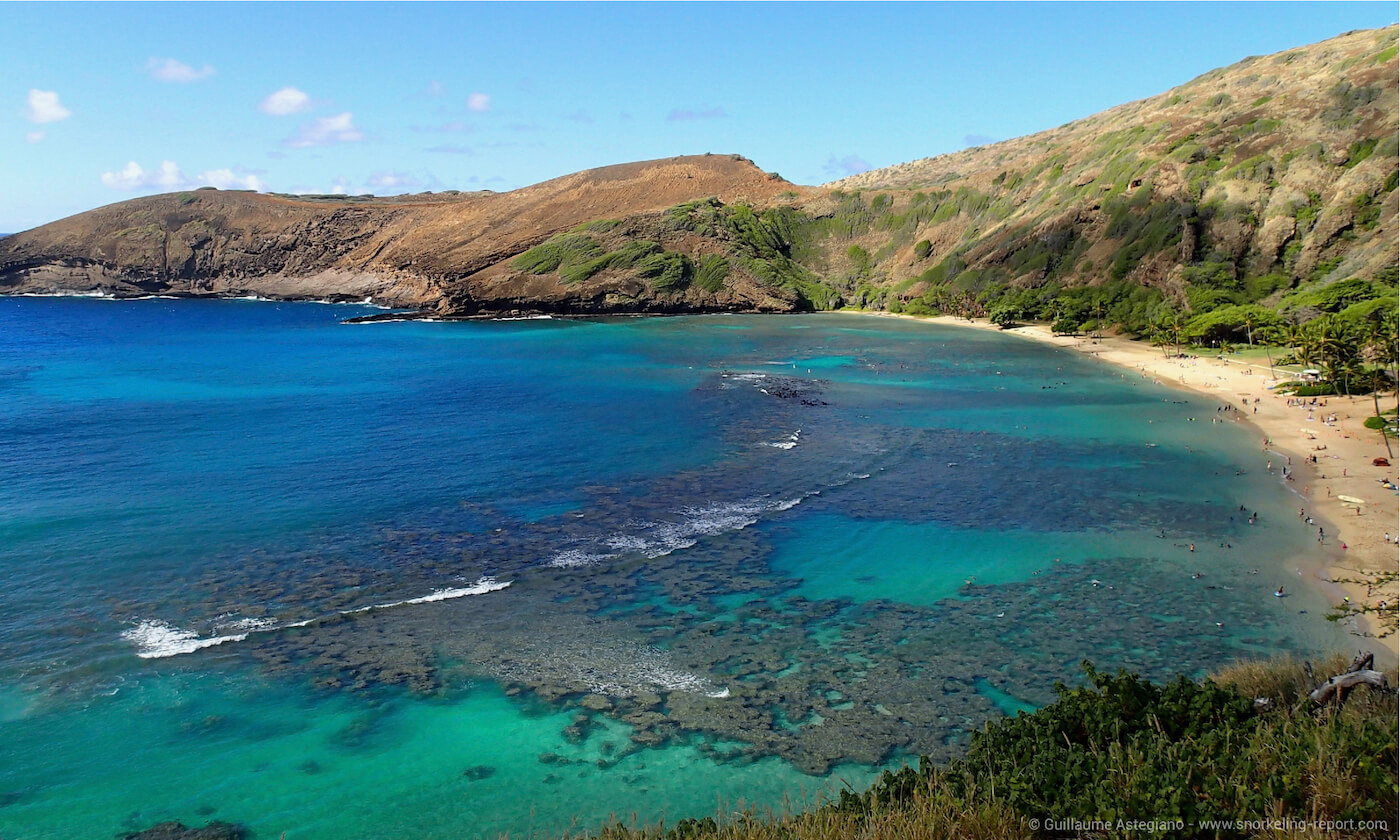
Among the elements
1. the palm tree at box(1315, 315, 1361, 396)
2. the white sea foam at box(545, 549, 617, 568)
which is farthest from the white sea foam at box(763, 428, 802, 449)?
the palm tree at box(1315, 315, 1361, 396)

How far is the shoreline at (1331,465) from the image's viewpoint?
31047mm

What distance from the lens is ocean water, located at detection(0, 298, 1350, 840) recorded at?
21000 millimetres

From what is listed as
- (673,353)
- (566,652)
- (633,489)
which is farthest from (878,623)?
(673,353)

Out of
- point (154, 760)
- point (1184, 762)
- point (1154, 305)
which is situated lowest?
point (154, 760)

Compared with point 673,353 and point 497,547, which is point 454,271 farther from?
point 497,547

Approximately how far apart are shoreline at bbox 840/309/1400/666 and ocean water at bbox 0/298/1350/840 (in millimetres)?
1348

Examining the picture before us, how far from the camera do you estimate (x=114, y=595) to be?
99.1ft

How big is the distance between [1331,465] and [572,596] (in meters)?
40.7

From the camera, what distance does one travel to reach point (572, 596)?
Answer: 101 feet

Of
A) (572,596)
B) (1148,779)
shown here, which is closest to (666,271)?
(572,596)

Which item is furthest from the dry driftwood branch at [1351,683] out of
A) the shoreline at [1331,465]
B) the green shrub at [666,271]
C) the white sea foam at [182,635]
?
the green shrub at [666,271]

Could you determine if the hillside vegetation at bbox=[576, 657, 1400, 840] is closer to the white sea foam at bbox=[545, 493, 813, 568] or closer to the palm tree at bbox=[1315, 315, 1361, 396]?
the white sea foam at bbox=[545, 493, 813, 568]

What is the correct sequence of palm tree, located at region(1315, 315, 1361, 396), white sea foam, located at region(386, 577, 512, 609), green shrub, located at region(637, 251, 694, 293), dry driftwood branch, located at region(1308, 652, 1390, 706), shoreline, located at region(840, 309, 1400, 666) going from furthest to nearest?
green shrub, located at region(637, 251, 694, 293) → palm tree, located at region(1315, 315, 1361, 396) → shoreline, located at region(840, 309, 1400, 666) → white sea foam, located at region(386, 577, 512, 609) → dry driftwood branch, located at region(1308, 652, 1390, 706)

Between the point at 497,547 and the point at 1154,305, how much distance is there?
96634 millimetres
